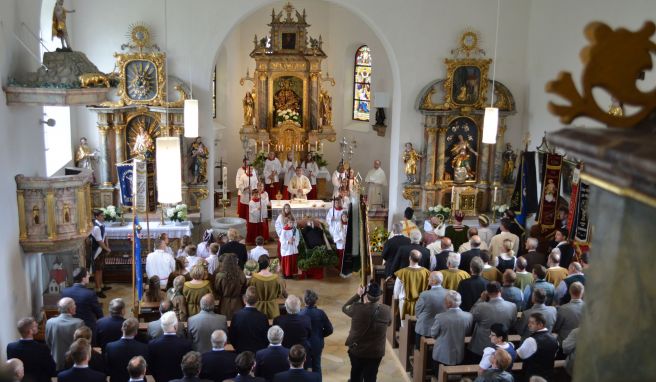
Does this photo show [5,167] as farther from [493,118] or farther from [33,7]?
[493,118]

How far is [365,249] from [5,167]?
5.77m

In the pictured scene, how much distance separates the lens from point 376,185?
1728 centimetres

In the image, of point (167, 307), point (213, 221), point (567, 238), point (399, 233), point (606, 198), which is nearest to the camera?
point (606, 198)

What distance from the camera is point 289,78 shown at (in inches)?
792

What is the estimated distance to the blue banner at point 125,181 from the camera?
13.3 m

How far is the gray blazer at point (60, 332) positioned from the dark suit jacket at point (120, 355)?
2.62ft

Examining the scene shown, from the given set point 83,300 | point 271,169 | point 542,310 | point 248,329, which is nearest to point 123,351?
point 248,329

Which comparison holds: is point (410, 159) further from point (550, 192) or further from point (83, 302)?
point (83, 302)

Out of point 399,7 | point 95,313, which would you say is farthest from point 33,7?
point 399,7

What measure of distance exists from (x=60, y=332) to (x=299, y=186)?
9.60m

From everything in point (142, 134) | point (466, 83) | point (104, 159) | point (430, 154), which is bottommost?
point (104, 159)

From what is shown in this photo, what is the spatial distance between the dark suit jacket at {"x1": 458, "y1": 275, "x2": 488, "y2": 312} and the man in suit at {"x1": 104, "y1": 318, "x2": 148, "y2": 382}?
399 cm

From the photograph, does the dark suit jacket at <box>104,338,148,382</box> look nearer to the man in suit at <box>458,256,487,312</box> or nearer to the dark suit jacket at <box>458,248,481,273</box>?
the man in suit at <box>458,256,487,312</box>

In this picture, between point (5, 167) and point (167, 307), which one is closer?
point (167, 307)
